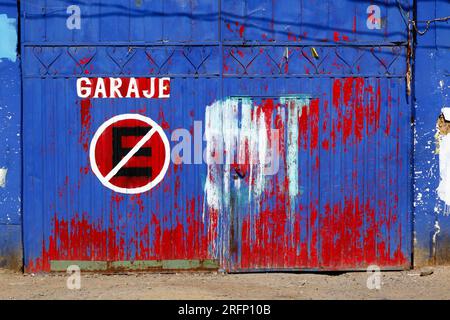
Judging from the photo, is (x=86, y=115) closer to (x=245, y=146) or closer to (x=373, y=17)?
(x=245, y=146)

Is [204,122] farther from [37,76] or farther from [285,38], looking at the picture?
[37,76]

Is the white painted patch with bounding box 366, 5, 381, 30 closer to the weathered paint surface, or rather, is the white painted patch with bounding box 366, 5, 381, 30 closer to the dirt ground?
the weathered paint surface

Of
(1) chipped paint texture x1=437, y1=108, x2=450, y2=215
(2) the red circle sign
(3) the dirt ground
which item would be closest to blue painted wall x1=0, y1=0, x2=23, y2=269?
(3) the dirt ground

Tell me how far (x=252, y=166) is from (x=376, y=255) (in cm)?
169

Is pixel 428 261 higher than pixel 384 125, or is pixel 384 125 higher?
pixel 384 125

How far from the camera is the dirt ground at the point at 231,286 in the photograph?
8.95 meters

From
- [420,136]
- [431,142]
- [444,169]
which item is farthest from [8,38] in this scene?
[444,169]

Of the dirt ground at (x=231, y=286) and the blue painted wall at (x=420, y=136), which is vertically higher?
the blue painted wall at (x=420, y=136)

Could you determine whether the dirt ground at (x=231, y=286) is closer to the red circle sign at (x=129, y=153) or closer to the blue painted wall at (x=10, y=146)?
the blue painted wall at (x=10, y=146)

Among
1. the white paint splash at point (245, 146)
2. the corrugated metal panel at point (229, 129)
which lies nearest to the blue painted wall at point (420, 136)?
the corrugated metal panel at point (229, 129)

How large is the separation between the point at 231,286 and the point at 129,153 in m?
1.82

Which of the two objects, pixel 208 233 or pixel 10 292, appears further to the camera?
pixel 208 233

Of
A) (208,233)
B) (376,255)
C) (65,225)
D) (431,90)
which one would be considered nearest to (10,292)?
(65,225)

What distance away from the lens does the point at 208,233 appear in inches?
389
